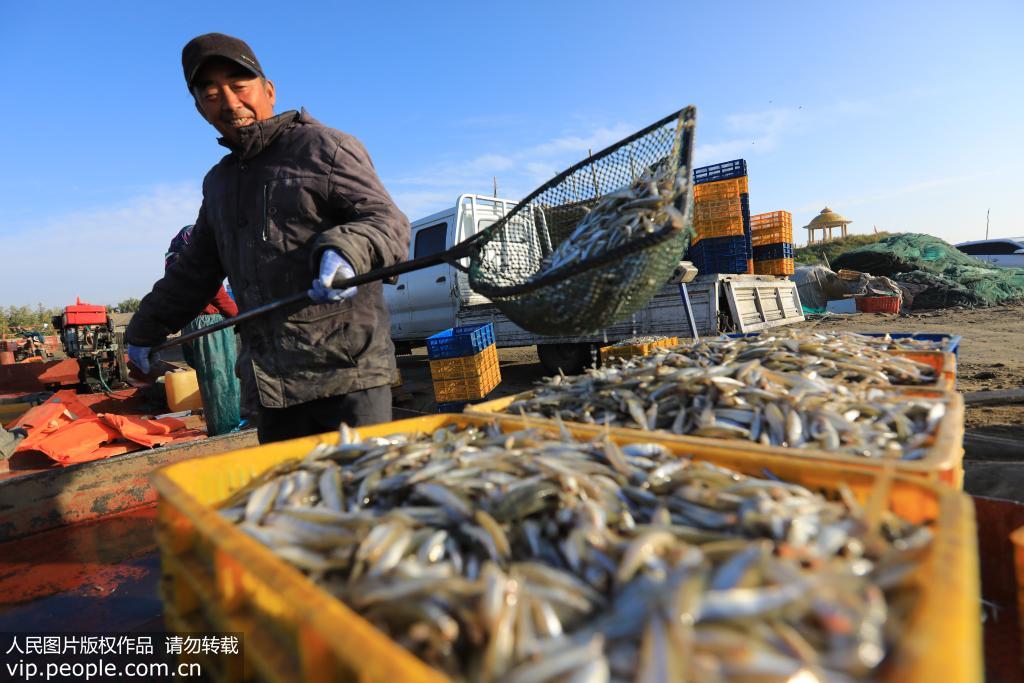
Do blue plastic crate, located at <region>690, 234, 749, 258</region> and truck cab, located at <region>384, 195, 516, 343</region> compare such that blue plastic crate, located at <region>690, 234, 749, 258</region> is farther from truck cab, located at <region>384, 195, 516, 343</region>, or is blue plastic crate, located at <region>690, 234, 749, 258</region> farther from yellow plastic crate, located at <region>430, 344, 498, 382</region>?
yellow plastic crate, located at <region>430, 344, 498, 382</region>

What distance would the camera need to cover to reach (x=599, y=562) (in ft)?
3.60

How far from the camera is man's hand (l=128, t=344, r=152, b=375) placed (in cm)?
327

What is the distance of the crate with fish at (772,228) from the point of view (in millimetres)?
11641

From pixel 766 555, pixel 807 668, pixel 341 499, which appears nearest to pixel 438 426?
pixel 341 499

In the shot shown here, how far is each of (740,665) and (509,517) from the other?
0.64 m

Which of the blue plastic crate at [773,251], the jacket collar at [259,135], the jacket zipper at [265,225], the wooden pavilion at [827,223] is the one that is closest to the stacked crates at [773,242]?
the blue plastic crate at [773,251]

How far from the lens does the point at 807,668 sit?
753 mm

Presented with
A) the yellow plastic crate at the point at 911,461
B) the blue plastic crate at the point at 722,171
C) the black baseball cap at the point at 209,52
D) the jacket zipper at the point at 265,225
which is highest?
the blue plastic crate at the point at 722,171

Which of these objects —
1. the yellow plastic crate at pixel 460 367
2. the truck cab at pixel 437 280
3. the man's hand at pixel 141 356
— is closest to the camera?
the man's hand at pixel 141 356

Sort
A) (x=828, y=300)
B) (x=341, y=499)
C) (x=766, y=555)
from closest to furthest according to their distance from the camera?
(x=766, y=555) < (x=341, y=499) < (x=828, y=300)

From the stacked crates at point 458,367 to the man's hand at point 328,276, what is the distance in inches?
170

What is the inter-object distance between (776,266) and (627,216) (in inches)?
429

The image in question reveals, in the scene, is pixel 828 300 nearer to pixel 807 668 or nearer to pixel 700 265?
pixel 700 265

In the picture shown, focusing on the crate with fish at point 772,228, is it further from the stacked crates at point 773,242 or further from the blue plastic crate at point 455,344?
the blue plastic crate at point 455,344
